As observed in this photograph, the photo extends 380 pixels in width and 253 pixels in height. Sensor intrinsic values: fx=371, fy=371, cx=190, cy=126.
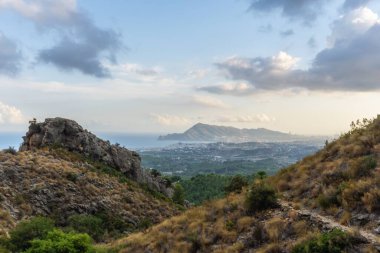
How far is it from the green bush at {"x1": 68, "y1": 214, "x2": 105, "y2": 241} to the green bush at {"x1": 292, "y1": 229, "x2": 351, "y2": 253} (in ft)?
89.8

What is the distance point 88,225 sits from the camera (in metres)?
37.8

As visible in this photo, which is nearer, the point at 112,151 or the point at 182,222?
the point at 182,222

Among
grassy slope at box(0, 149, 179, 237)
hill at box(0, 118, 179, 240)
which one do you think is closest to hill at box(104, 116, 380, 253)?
hill at box(0, 118, 179, 240)

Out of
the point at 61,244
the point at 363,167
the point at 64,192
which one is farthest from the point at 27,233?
the point at 363,167

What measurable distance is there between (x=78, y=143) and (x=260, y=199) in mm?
46539

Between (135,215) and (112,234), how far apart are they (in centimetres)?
831

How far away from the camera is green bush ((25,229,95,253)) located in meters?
22.1

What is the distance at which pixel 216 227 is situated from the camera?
21.9 metres

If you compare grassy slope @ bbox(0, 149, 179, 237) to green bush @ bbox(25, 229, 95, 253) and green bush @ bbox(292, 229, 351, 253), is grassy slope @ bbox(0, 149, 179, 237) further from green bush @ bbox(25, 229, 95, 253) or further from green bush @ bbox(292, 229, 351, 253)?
green bush @ bbox(292, 229, 351, 253)

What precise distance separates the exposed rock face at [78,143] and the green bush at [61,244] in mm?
37857

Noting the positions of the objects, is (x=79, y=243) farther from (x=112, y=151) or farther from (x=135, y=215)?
(x=112, y=151)

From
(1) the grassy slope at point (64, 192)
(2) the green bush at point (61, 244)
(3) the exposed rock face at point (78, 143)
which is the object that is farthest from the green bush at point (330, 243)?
(3) the exposed rock face at point (78, 143)

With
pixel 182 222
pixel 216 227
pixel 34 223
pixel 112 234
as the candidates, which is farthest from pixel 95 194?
pixel 216 227

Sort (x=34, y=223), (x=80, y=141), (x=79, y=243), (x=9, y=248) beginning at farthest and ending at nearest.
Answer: (x=80, y=141), (x=34, y=223), (x=9, y=248), (x=79, y=243)
